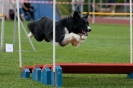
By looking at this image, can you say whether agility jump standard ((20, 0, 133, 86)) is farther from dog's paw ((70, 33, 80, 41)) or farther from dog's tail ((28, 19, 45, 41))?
dog's tail ((28, 19, 45, 41))

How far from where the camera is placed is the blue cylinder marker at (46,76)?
681cm

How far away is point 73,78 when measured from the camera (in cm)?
798

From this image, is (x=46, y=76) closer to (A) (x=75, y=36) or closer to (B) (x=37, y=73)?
(B) (x=37, y=73)

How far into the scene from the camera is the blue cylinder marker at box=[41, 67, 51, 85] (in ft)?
22.4

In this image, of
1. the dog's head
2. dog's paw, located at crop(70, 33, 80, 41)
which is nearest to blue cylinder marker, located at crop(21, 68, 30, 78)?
dog's paw, located at crop(70, 33, 80, 41)

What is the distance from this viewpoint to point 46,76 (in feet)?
22.6

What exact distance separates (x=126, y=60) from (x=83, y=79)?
9.73 feet

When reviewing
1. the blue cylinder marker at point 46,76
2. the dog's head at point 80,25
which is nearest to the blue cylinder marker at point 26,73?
the blue cylinder marker at point 46,76

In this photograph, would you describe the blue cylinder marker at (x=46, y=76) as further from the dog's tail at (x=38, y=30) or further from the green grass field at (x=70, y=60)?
the dog's tail at (x=38, y=30)

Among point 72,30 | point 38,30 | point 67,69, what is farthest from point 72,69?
point 38,30

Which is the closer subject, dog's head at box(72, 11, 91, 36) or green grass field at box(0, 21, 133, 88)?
green grass field at box(0, 21, 133, 88)

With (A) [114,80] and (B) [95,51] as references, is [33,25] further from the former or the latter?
(B) [95,51]

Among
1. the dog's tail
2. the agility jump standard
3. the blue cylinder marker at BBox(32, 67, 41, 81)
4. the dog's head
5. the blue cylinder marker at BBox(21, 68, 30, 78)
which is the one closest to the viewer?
the agility jump standard

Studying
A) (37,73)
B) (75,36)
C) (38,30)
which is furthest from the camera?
(38,30)
